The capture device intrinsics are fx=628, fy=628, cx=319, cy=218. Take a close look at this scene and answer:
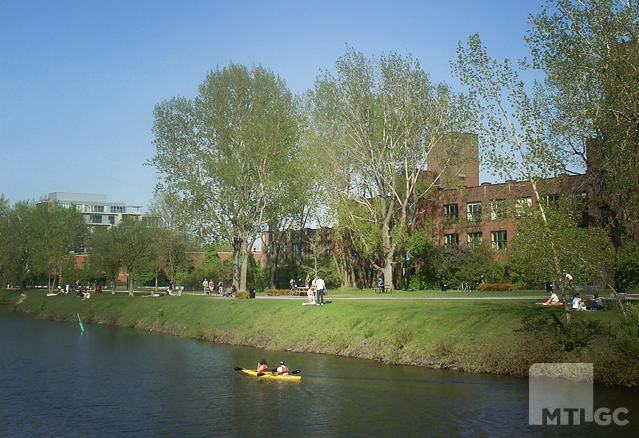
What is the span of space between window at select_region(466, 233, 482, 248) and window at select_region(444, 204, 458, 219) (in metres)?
3.41

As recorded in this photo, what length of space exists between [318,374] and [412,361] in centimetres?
522

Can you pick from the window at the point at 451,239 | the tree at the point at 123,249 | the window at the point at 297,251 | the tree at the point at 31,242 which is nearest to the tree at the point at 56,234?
the tree at the point at 31,242

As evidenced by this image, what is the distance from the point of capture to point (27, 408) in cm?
2470

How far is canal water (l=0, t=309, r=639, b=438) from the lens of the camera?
2098 centimetres

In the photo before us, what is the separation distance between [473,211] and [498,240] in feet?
15.5

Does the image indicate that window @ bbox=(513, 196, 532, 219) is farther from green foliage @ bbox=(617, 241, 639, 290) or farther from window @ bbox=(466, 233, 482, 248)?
window @ bbox=(466, 233, 482, 248)

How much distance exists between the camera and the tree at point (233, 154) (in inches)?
2525

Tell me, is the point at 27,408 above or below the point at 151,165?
below

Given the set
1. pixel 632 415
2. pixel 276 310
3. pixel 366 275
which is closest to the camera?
pixel 632 415

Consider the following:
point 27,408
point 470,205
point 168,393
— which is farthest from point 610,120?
point 470,205

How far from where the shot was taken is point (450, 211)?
249ft

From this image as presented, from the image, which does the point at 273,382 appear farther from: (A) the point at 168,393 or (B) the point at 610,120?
(B) the point at 610,120

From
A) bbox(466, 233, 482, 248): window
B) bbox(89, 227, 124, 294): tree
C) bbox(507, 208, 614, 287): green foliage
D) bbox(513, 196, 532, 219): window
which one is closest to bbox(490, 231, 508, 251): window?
bbox(466, 233, 482, 248): window

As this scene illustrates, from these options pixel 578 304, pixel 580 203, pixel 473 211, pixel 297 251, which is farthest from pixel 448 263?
pixel 580 203
